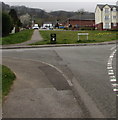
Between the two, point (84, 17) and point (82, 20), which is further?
point (84, 17)

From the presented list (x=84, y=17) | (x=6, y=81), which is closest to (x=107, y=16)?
(x=84, y=17)

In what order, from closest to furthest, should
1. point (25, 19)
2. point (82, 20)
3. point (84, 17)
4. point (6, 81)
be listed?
point (6, 81) < point (82, 20) < point (84, 17) < point (25, 19)

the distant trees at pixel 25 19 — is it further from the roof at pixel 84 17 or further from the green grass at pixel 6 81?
the green grass at pixel 6 81

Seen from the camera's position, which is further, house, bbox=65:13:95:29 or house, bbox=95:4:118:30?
house, bbox=65:13:95:29

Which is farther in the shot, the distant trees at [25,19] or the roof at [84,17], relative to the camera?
the distant trees at [25,19]

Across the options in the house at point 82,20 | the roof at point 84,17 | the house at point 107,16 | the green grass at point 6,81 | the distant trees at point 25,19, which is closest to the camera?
the green grass at point 6,81

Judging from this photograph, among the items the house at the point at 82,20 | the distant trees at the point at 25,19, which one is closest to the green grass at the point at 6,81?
the house at the point at 82,20

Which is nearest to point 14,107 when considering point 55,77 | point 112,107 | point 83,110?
point 83,110

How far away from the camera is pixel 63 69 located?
9.45m

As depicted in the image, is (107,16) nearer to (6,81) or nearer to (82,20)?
(82,20)

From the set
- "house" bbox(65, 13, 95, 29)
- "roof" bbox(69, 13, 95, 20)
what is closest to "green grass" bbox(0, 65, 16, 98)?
"house" bbox(65, 13, 95, 29)

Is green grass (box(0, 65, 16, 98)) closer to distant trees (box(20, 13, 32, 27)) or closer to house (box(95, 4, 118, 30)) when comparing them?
house (box(95, 4, 118, 30))

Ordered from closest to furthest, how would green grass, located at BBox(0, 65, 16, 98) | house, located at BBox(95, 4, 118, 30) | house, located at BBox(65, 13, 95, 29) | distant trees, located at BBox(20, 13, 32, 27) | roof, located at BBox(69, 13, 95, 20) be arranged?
green grass, located at BBox(0, 65, 16, 98) < house, located at BBox(95, 4, 118, 30) < house, located at BBox(65, 13, 95, 29) < roof, located at BBox(69, 13, 95, 20) < distant trees, located at BBox(20, 13, 32, 27)

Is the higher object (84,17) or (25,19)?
(25,19)
